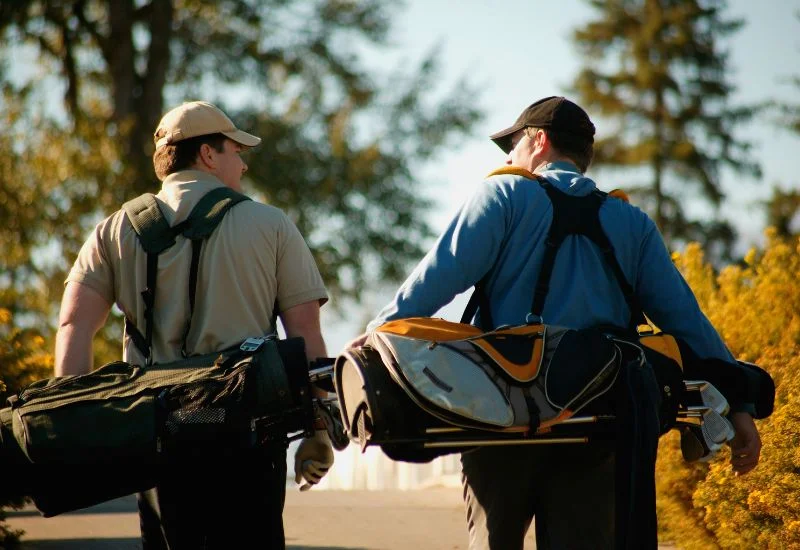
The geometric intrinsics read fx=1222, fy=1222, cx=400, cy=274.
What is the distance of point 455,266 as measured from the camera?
363 centimetres

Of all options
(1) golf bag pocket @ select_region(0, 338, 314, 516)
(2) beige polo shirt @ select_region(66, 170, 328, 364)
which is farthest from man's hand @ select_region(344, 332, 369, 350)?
(2) beige polo shirt @ select_region(66, 170, 328, 364)

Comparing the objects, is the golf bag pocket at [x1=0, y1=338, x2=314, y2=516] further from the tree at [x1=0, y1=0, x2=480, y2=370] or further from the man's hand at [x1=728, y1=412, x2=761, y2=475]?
the tree at [x1=0, y1=0, x2=480, y2=370]

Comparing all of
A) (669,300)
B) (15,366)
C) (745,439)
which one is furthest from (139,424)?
(15,366)

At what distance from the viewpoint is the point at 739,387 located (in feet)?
12.8

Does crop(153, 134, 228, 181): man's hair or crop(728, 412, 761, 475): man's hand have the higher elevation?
crop(153, 134, 228, 181): man's hair

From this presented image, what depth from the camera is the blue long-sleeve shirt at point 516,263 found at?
364 centimetres

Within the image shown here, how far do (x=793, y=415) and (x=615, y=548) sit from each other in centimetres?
209

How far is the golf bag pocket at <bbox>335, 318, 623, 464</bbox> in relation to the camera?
331 cm

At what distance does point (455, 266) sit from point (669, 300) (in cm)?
75

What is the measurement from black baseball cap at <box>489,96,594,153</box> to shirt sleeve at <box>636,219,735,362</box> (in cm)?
39

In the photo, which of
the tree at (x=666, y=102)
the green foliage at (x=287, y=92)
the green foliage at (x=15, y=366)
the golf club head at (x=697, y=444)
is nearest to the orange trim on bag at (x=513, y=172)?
the golf club head at (x=697, y=444)

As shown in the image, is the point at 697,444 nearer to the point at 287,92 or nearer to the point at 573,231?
the point at 573,231

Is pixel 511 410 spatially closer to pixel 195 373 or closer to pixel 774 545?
pixel 195 373

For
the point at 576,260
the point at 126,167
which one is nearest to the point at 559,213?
the point at 576,260
